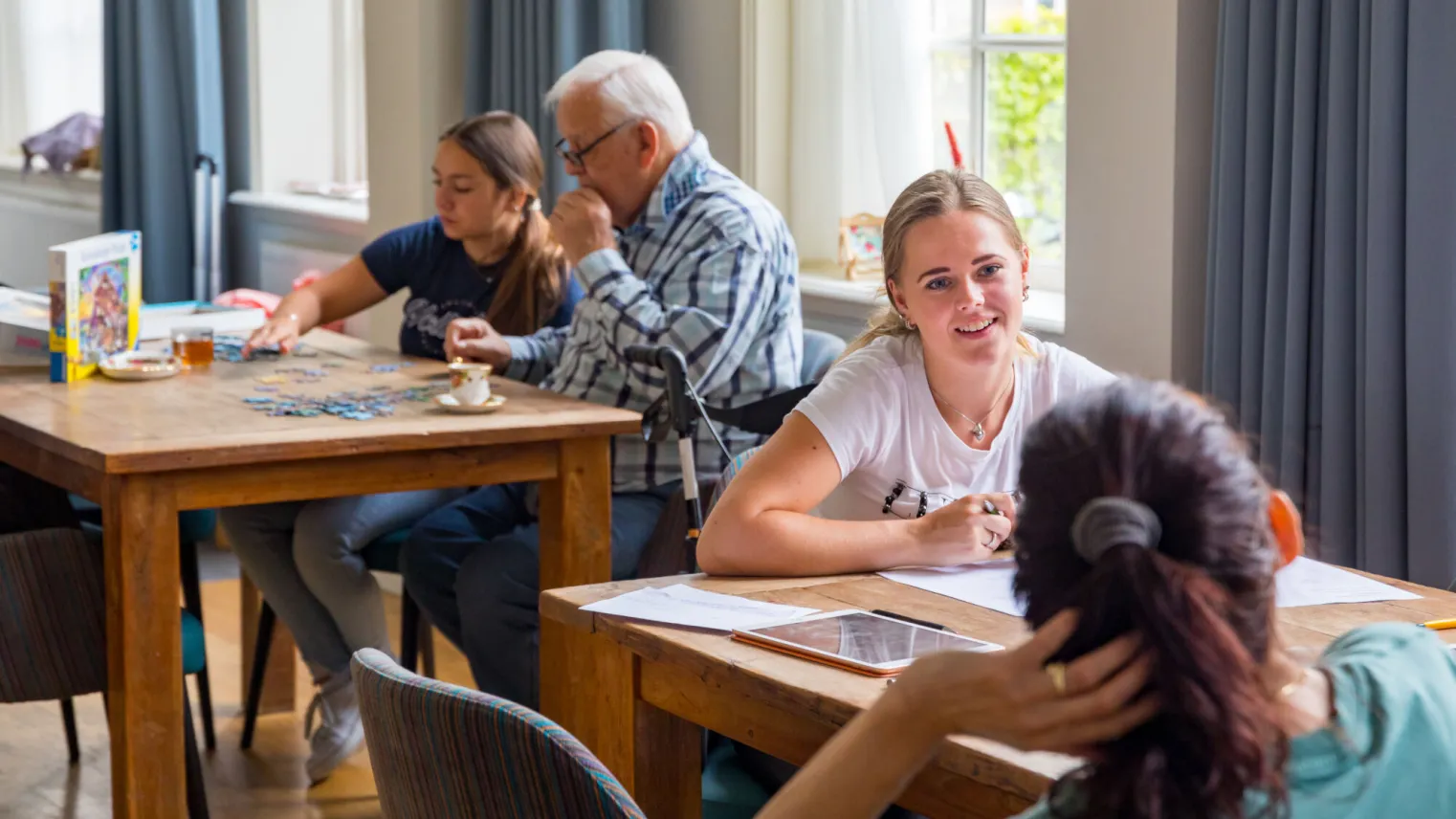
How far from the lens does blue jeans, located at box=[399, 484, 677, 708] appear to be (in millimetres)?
2857

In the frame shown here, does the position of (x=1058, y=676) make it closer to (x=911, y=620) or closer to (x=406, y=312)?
(x=911, y=620)

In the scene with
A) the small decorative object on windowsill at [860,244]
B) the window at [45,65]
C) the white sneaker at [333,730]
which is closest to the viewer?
the white sneaker at [333,730]

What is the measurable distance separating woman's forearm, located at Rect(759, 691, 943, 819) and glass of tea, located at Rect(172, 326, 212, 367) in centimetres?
246

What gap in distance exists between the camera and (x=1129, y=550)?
85cm

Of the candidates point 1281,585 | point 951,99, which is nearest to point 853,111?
point 951,99

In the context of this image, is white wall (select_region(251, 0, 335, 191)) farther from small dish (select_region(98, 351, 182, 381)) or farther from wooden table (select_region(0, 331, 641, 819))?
wooden table (select_region(0, 331, 641, 819))

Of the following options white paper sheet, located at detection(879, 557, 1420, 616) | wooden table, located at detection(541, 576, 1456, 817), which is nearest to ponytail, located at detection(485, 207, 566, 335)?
wooden table, located at detection(541, 576, 1456, 817)

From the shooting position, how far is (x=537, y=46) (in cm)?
402

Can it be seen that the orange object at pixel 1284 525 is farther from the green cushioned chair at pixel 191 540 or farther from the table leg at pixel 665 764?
the green cushioned chair at pixel 191 540

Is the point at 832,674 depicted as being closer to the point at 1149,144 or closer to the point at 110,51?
the point at 1149,144

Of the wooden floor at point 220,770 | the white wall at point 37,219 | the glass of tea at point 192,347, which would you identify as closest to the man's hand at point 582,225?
the glass of tea at point 192,347

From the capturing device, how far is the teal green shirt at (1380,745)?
3.07 feet

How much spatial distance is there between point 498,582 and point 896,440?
1023mm

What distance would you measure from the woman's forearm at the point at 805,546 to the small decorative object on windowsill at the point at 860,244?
1.88 metres
